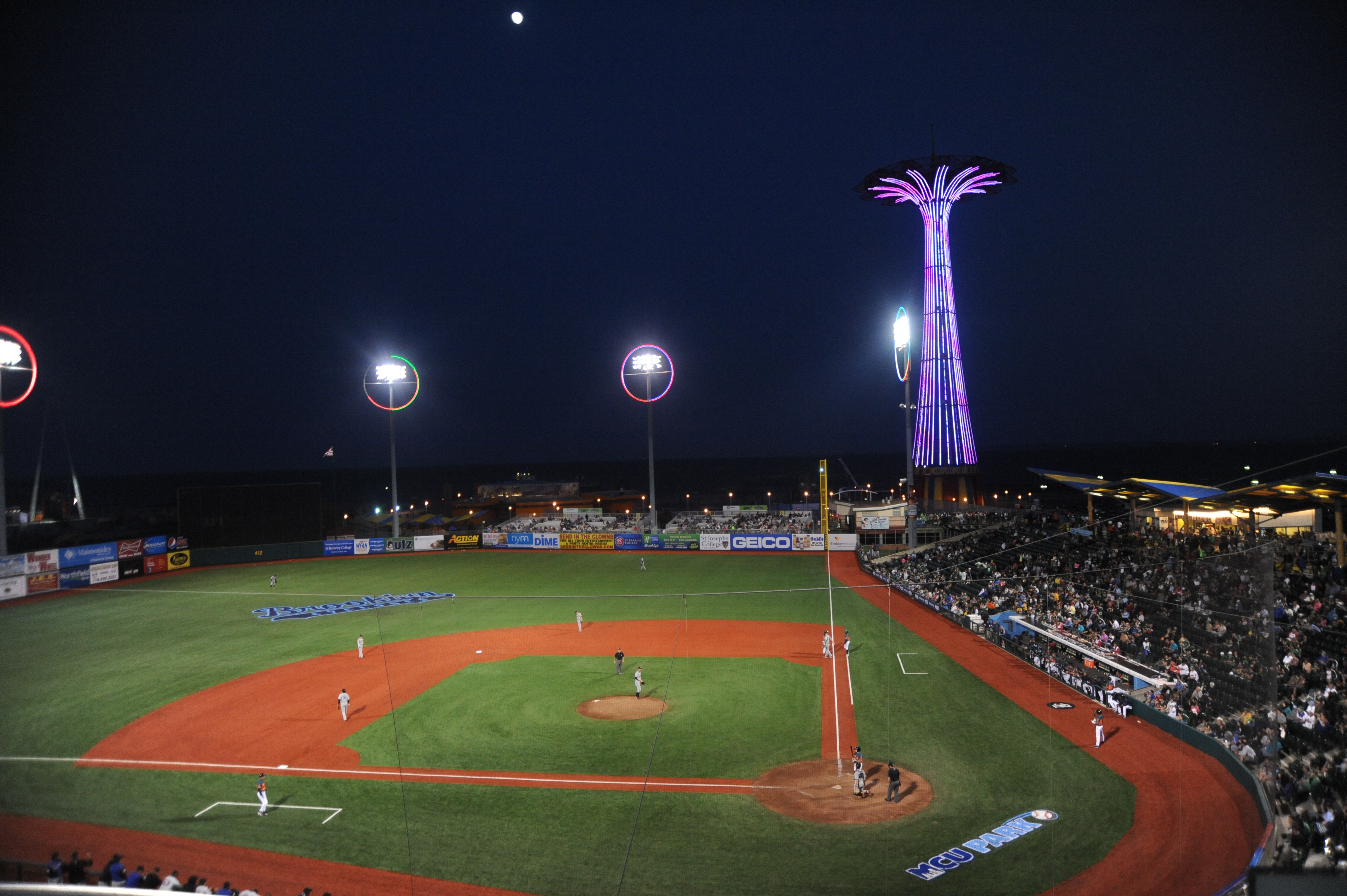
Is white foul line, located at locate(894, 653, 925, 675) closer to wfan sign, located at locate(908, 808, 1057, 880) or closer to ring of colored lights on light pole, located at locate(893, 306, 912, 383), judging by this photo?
wfan sign, located at locate(908, 808, 1057, 880)

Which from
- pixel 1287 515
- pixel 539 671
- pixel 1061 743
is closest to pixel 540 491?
pixel 539 671

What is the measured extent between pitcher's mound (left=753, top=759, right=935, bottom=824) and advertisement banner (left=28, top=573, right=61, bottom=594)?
153 feet

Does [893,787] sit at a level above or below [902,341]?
below

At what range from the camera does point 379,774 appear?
734 inches

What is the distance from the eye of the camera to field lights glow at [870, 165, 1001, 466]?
52562 millimetres

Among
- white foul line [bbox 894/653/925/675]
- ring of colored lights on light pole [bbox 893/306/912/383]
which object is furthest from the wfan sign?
ring of colored lights on light pole [bbox 893/306/912/383]

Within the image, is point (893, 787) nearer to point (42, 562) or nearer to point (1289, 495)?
point (1289, 495)

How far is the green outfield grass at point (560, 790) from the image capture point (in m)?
14.1

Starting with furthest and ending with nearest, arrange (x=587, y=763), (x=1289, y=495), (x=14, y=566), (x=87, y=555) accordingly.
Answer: (x=87, y=555) < (x=14, y=566) < (x=1289, y=495) < (x=587, y=763)

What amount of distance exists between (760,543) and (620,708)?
1387 inches

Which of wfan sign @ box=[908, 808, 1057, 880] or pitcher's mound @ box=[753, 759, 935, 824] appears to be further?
pitcher's mound @ box=[753, 759, 935, 824]

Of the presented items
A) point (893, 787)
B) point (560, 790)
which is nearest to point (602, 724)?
point (560, 790)

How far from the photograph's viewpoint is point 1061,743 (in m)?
19.4

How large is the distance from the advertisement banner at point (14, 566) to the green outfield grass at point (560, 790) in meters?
8.53
